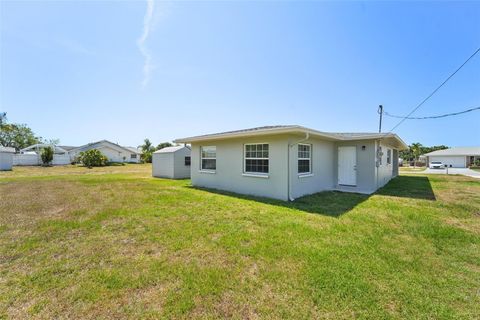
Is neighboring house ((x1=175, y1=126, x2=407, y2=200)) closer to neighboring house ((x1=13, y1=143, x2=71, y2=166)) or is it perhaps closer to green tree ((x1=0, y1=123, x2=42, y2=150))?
neighboring house ((x1=13, y1=143, x2=71, y2=166))

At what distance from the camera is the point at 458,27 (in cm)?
820

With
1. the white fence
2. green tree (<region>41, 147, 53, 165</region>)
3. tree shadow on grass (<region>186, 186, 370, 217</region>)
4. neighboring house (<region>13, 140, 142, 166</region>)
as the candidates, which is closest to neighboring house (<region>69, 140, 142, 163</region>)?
neighboring house (<region>13, 140, 142, 166</region>)

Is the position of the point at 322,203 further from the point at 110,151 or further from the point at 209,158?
the point at 110,151

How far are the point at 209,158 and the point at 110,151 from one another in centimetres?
3380

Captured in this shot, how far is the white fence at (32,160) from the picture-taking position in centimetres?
2897

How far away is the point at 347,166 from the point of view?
33.3 feet

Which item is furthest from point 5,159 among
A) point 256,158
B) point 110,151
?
point 256,158

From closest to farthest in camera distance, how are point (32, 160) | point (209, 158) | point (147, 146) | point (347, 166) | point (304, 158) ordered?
point (304, 158)
point (347, 166)
point (209, 158)
point (32, 160)
point (147, 146)

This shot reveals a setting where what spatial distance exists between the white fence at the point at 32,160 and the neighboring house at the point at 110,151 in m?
1.23

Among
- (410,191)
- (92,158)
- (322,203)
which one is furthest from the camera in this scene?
(92,158)

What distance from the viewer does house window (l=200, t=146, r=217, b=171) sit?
412 inches

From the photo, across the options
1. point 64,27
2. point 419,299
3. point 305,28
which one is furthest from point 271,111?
point 419,299

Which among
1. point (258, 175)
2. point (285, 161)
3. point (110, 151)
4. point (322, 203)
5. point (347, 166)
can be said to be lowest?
point (322, 203)

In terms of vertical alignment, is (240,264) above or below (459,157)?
below
